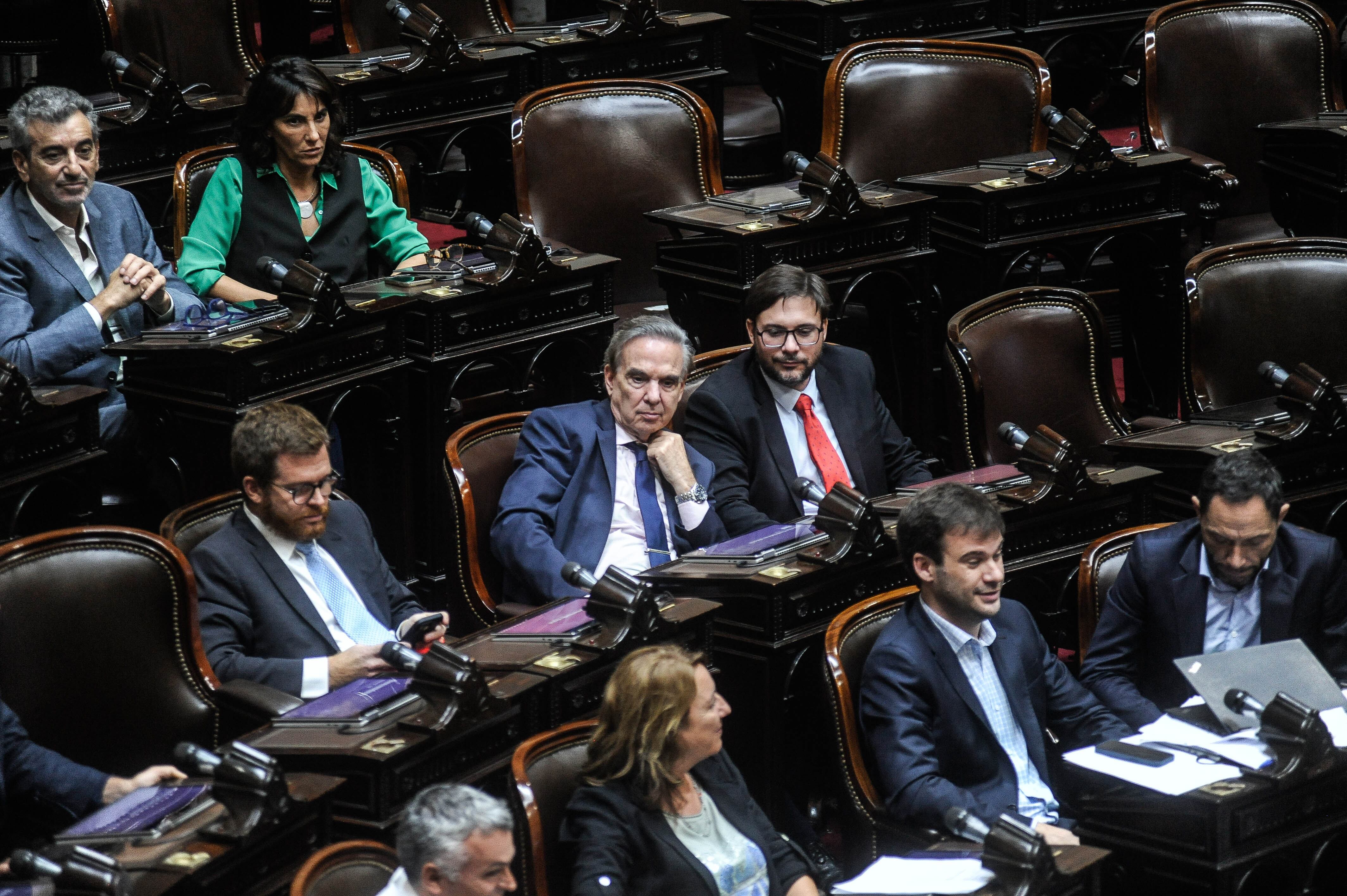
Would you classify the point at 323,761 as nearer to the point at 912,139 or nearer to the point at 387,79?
the point at 387,79

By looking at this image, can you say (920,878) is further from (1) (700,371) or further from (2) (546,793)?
(1) (700,371)

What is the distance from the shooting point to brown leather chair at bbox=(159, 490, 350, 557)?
9.62 ft

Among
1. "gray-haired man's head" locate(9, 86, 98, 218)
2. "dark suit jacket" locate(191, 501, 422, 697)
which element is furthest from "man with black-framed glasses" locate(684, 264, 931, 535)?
"gray-haired man's head" locate(9, 86, 98, 218)

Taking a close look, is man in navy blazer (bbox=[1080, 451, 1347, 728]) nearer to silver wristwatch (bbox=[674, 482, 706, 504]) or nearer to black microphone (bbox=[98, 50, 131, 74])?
silver wristwatch (bbox=[674, 482, 706, 504])

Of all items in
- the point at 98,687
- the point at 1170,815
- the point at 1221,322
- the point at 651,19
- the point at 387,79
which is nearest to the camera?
the point at 1170,815

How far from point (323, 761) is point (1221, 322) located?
8.00ft

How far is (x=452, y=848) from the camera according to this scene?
81.4 inches

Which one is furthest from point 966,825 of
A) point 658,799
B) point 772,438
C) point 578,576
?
point 772,438

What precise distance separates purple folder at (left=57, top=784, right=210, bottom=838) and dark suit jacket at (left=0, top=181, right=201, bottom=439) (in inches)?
48.8

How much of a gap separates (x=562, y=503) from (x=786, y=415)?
528 mm

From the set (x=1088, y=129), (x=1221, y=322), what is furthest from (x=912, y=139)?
(x=1221, y=322)

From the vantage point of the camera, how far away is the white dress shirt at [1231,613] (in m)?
3.01

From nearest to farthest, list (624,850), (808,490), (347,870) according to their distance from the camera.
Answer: (347,870)
(624,850)
(808,490)

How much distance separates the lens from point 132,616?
2723mm
